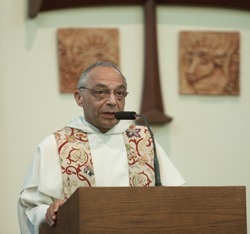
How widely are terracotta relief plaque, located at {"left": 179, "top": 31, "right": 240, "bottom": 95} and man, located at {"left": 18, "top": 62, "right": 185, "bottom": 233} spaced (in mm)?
1697

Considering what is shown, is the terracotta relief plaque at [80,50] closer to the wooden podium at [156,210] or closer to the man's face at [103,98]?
the man's face at [103,98]

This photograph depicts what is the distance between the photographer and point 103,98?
214 inches

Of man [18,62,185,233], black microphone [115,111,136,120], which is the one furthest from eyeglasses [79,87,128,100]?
black microphone [115,111,136,120]

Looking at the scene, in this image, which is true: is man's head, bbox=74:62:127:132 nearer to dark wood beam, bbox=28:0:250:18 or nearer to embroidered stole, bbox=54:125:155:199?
embroidered stole, bbox=54:125:155:199

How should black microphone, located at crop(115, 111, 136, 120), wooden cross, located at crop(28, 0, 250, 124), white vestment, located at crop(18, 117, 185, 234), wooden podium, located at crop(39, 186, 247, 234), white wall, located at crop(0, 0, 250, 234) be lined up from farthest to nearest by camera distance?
wooden cross, located at crop(28, 0, 250, 124), white wall, located at crop(0, 0, 250, 234), white vestment, located at crop(18, 117, 185, 234), black microphone, located at crop(115, 111, 136, 120), wooden podium, located at crop(39, 186, 247, 234)

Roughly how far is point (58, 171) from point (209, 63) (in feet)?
7.91

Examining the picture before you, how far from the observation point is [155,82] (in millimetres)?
7176

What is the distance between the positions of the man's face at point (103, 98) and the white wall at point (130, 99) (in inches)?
61.7

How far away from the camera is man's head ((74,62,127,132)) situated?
213 inches

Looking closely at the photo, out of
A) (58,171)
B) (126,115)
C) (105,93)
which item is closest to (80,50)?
(105,93)

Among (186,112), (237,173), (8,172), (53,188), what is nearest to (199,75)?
(186,112)

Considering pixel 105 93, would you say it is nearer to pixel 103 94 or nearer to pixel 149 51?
pixel 103 94

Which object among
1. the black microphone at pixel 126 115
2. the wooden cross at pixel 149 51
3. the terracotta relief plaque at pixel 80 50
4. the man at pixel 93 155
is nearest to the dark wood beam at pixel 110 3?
the wooden cross at pixel 149 51

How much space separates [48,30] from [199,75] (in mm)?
1331
